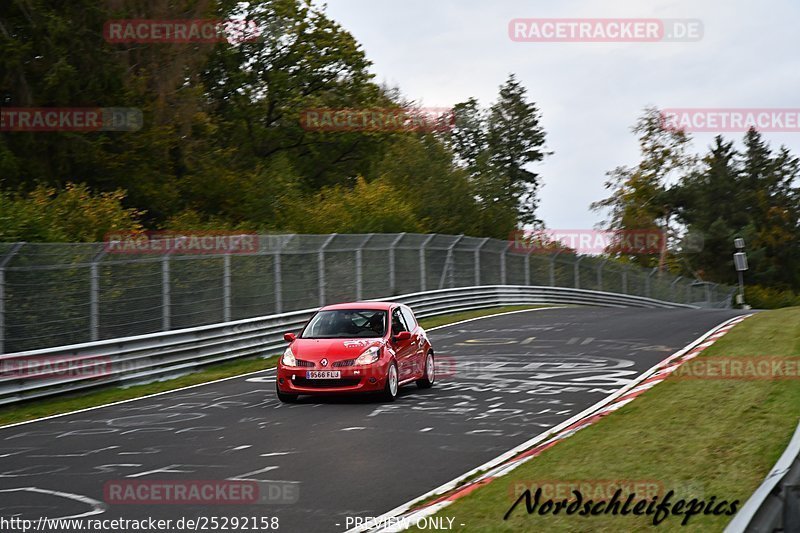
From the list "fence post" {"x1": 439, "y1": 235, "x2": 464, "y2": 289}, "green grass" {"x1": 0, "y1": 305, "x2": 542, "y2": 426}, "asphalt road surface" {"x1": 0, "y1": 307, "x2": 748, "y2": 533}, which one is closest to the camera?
"asphalt road surface" {"x1": 0, "y1": 307, "x2": 748, "y2": 533}

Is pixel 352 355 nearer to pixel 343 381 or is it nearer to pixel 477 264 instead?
pixel 343 381

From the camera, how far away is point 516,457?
32.7 feet

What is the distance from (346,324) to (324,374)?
1.34 m

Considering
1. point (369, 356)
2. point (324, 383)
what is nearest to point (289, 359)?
point (324, 383)

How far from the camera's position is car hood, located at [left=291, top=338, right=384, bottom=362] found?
14.4 metres

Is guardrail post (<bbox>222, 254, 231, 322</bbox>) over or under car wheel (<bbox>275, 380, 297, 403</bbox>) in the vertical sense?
over

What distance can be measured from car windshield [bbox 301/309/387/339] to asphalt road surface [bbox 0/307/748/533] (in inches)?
39.6

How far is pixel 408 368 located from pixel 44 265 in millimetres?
6499

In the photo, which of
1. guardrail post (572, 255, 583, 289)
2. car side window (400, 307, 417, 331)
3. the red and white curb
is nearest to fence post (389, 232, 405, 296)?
the red and white curb

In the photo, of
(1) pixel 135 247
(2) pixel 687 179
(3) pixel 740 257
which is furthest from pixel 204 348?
(2) pixel 687 179

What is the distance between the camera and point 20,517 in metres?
7.68

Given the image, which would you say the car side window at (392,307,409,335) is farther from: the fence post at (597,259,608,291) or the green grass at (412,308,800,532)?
the fence post at (597,259,608,291)

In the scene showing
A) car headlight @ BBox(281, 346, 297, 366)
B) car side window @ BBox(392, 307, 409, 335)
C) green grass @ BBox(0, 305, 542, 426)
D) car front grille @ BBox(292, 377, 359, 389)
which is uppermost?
car side window @ BBox(392, 307, 409, 335)

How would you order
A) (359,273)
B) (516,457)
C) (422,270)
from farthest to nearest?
1. (422,270)
2. (359,273)
3. (516,457)
